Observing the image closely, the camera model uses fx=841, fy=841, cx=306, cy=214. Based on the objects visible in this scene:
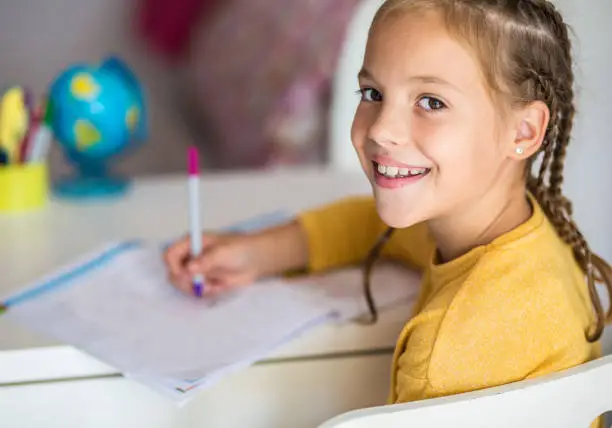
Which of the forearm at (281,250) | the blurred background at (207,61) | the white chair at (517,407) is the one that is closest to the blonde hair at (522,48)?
the white chair at (517,407)

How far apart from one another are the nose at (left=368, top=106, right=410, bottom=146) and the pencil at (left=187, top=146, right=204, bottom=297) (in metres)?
0.25

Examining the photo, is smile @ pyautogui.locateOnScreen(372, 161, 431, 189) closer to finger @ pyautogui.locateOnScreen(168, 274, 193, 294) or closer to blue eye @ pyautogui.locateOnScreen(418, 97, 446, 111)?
blue eye @ pyautogui.locateOnScreen(418, 97, 446, 111)

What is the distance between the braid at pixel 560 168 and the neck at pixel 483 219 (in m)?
0.03

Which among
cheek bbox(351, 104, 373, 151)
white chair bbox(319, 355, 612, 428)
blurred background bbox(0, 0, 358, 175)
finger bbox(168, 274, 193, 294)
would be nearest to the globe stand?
finger bbox(168, 274, 193, 294)

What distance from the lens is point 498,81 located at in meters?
0.65

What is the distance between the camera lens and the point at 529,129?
27.0 inches

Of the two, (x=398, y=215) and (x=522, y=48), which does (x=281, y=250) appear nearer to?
(x=398, y=215)

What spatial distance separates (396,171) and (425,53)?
10 cm

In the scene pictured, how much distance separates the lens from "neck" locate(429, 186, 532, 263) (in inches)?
28.3

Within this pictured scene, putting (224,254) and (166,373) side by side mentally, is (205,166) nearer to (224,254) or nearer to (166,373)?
(224,254)

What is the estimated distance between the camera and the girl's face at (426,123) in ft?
2.12

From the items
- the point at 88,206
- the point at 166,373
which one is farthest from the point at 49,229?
the point at 166,373

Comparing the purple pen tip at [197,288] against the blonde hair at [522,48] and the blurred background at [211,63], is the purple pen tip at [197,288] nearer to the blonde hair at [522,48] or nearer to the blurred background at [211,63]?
the blonde hair at [522,48]

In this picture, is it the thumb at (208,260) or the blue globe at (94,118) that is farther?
the blue globe at (94,118)
